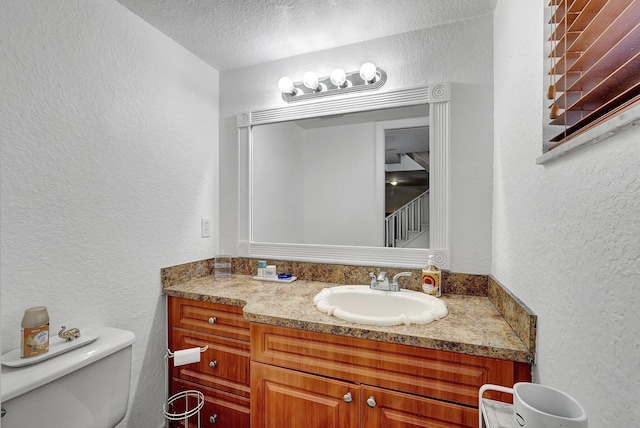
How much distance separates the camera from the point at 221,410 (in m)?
1.43

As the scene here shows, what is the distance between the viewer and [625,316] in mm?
472

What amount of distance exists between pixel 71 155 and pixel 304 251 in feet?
3.88

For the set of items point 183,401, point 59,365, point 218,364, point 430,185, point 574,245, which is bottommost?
point 183,401

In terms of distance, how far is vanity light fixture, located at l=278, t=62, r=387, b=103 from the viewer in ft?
5.16

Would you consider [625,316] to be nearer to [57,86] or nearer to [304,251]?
[304,251]

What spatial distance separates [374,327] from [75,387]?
105 centimetres

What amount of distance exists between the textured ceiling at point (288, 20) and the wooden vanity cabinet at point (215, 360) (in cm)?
142

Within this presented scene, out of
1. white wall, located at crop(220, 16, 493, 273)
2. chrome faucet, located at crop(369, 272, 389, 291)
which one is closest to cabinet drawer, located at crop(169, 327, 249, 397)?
chrome faucet, located at crop(369, 272, 389, 291)

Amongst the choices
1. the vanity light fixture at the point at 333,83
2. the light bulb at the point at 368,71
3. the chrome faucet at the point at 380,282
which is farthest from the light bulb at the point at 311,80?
the chrome faucet at the point at 380,282

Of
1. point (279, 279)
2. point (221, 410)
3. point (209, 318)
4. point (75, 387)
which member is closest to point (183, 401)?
point (221, 410)

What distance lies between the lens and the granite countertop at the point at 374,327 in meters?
0.94

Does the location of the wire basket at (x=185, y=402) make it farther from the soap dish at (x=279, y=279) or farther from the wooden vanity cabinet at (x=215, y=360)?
the soap dish at (x=279, y=279)

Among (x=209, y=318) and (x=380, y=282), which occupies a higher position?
(x=380, y=282)

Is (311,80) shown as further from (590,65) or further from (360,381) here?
(360,381)
